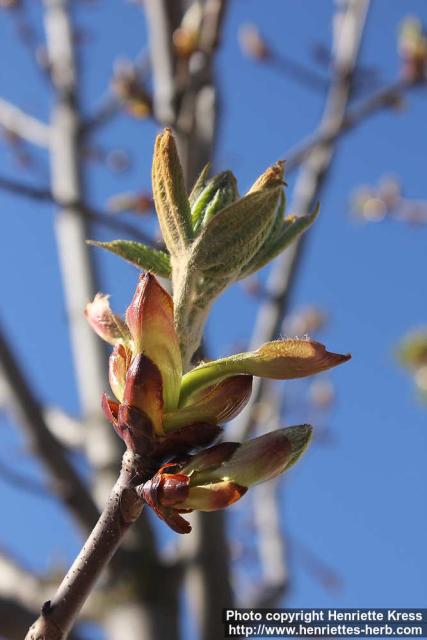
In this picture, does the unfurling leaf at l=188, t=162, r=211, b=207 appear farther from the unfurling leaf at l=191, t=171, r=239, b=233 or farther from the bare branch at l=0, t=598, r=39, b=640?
the bare branch at l=0, t=598, r=39, b=640

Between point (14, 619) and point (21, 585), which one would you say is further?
point (21, 585)

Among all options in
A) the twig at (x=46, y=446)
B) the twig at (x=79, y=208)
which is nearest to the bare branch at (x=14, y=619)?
the twig at (x=46, y=446)

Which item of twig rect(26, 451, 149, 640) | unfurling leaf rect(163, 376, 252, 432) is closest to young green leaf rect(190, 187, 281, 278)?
unfurling leaf rect(163, 376, 252, 432)

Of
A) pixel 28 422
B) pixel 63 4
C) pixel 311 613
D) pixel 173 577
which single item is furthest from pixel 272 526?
pixel 63 4

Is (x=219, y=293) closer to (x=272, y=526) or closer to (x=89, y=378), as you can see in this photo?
(x=89, y=378)

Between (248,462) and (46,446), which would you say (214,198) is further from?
(46,446)

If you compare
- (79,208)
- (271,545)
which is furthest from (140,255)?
(271,545)
